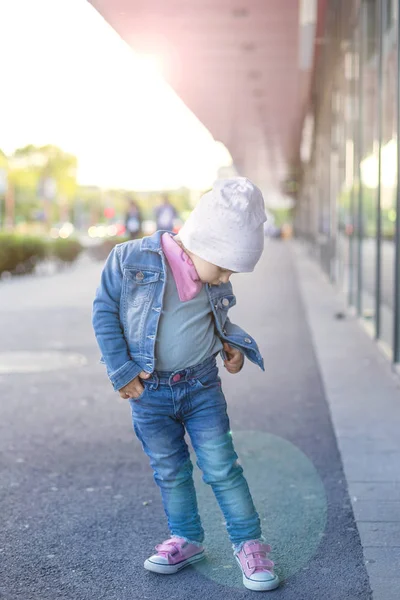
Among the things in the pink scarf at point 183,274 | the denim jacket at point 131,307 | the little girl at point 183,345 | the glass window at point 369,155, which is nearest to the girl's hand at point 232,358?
the little girl at point 183,345

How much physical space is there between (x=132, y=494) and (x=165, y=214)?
1533cm

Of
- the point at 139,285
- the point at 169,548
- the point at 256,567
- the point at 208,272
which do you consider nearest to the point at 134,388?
the point at 139,285

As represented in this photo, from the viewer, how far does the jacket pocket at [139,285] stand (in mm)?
3133

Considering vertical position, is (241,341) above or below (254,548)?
above

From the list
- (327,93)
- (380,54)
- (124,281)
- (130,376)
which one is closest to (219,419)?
(130,376)

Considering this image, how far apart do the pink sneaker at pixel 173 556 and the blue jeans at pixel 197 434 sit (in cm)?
18

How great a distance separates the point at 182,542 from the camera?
3.37m

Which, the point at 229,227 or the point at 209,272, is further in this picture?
the point at 209,272

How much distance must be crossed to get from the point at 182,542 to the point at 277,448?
6.04 ft

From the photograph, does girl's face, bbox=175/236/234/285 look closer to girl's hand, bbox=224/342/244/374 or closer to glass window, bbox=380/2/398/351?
girl's hand, bbox=224/342/244/374

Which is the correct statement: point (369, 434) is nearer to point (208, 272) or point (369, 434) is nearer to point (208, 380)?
point (208, 380)

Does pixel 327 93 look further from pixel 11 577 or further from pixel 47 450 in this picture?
pixel 11 577

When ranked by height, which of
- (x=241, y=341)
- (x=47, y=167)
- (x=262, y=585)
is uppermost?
(x=241, y=341)

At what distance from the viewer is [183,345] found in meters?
3.18
